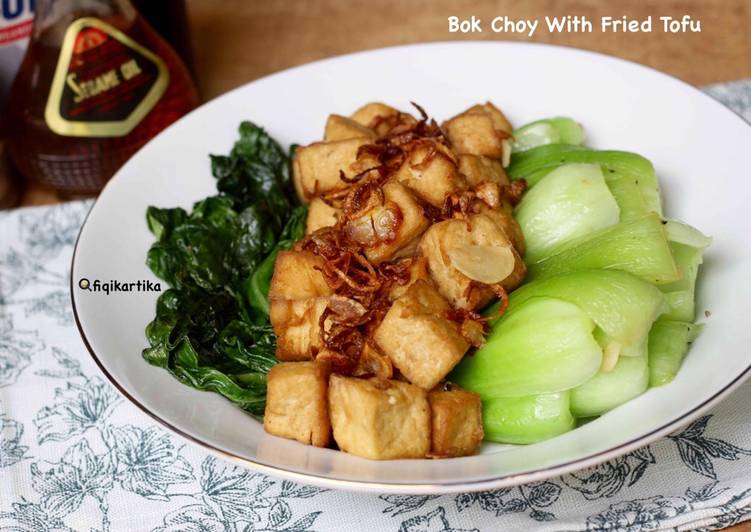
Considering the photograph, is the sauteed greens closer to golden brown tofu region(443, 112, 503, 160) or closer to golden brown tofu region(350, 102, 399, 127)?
golden brown tofu region(350, 102, 399, 127)

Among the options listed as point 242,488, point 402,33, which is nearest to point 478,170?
point 242,488

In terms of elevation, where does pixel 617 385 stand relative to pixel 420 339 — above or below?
below

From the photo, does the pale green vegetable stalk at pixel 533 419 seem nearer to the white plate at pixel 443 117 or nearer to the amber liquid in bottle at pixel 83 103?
the white plate at pixel 443 117

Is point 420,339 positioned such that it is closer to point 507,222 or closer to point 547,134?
point 507,222

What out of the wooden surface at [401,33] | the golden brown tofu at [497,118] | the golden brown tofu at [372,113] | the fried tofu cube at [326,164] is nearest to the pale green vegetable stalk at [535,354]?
the fried tofu cube at [326,164]

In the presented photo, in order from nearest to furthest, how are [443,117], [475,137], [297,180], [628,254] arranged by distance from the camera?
[628,254] → [475,137] → [297,180] → [443,117]

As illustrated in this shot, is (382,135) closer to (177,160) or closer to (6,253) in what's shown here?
(177,160)
